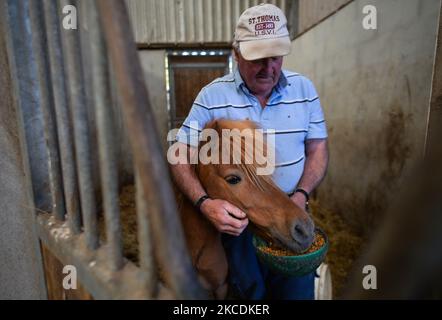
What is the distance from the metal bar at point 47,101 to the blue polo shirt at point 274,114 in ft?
1.49

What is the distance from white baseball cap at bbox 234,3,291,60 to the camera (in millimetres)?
1064

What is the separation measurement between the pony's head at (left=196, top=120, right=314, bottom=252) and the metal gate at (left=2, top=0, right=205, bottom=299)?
1.24ft

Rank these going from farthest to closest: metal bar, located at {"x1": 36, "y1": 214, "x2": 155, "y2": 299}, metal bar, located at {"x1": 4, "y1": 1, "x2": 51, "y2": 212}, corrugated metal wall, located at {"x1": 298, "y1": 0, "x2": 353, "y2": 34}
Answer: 1. corrugated metal wall, located at {"x1": 298, "y1": 0, "x2": 353, "y2": 34}
2. metal bar, located at {"x1": 4, "y1": 1, "x2": 51, "y2": 212}
3. metal bar, located at {"x1": 36, "y1": 214, "x2": 155, "y2": 299}

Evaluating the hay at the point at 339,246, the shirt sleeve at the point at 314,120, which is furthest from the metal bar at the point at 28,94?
the hay at the point at 339,246

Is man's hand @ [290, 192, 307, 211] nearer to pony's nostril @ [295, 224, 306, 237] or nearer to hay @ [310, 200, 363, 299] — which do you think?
pony's nostril @ [295, 224, 306, 237]

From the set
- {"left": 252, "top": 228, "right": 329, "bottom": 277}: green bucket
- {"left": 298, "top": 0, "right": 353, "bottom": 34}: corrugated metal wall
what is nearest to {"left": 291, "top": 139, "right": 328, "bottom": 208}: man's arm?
{"left": 252, "top": 228, "right": 329, "bottom": 277}: green bucket

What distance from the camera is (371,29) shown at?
2.15m

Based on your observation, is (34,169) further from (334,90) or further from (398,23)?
(334,90)

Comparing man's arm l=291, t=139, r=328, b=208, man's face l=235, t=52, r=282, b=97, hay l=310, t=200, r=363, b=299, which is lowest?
hay l=310, t=200, r=363, b=299

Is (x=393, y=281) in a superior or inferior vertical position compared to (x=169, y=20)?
inferior

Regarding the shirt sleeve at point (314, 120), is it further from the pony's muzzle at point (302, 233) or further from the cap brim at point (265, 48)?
the pony's muzzle at point (302, 233)
